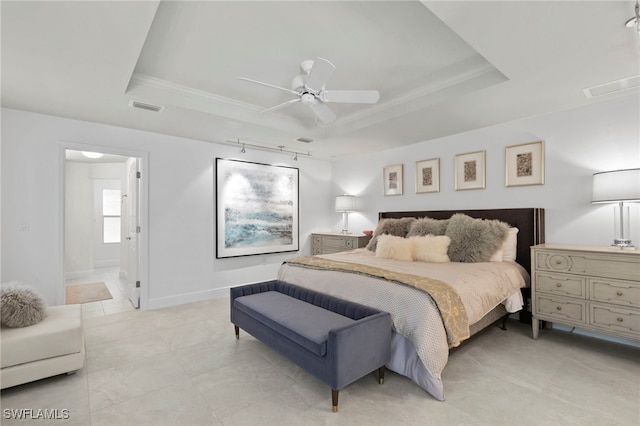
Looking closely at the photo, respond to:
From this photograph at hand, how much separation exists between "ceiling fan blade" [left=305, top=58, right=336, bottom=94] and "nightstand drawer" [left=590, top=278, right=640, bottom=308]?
2.90 m

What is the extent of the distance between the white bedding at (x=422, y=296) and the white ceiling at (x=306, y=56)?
5.57ft

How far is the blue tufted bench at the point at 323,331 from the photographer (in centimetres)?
195

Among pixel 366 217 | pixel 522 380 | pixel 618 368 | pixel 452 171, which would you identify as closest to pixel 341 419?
pixel 522 380

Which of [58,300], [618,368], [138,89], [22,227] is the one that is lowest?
[618,368]

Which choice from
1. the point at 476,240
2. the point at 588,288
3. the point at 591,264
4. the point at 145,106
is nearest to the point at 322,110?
the point at 145,106

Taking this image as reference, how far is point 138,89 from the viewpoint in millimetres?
2984

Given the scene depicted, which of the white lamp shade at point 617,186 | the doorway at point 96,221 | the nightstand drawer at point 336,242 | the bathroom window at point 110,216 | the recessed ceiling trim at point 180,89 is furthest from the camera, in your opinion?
the bathroom window at point 110,216

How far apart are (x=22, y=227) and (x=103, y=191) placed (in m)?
4.52

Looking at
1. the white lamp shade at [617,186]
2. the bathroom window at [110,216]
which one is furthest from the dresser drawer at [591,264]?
the bathroom window at [110,216]

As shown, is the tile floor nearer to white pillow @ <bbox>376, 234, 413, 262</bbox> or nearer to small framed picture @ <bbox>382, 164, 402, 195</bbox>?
white pillow @ <bbox>376, 234, 413, 262</bbox>

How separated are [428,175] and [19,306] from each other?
4.66 metres

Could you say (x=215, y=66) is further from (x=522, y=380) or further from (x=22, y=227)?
(x=522, y=380)

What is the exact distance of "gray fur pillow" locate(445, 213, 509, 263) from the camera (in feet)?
11.0

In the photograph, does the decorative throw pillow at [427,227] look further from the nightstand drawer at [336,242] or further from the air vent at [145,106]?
the air vent at [145,106]
